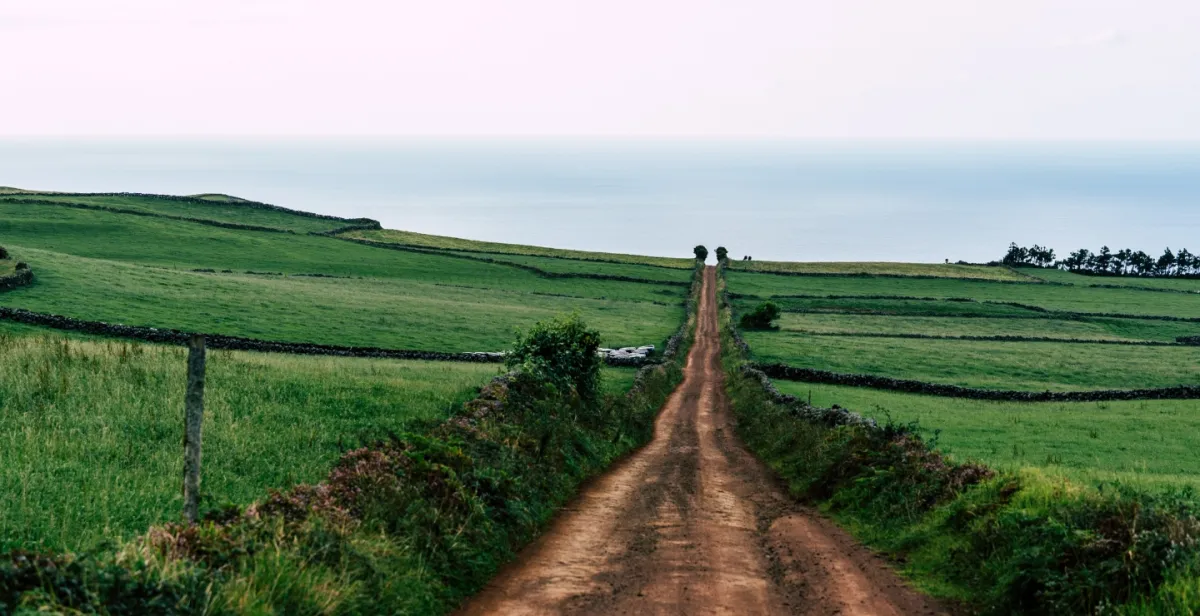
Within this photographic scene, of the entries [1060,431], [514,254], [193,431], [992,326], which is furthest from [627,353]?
[514,254]

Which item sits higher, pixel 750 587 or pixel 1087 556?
pixel 1087 556

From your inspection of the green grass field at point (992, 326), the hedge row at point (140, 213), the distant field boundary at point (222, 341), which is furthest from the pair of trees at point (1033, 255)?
the distant field boundary at point (222, 341)

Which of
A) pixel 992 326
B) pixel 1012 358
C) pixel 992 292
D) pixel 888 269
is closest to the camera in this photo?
pixel 1012 358

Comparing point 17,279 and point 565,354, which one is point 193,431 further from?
point 17,279

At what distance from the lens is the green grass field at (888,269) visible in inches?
5098

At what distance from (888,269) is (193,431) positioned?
424 ft

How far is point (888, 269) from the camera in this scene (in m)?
134

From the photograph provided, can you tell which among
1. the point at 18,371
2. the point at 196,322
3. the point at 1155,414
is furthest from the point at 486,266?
the point at 18,371

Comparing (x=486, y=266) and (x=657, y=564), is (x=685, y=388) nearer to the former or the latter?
(x=657, y=564)

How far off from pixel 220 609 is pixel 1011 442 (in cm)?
2858

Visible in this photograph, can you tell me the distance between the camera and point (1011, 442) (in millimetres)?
32406

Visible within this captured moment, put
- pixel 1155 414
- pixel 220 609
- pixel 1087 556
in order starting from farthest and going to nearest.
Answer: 1. pixel 1155 414
2. pixel 1087 556
3. pixel 220 609

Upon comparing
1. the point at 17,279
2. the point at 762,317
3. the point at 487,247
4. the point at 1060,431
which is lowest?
the point at 1060,431

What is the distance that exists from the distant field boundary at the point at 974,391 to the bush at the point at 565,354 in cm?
1930
